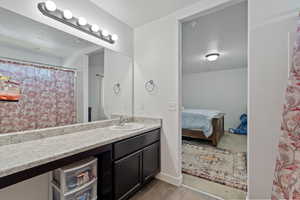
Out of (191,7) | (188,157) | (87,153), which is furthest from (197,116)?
(87,153)

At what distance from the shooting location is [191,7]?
71.2 inches

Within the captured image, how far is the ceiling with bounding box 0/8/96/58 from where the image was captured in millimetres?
1198

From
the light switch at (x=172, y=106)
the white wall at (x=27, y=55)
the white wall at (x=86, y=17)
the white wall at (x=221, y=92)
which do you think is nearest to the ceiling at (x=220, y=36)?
the white wall at (x=221, y=92)

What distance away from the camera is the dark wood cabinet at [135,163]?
140cm

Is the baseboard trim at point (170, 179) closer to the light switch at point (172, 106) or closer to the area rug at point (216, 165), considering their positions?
the area rug at point (216, 165)

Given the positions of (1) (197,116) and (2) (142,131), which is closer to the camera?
(2) (142,131)

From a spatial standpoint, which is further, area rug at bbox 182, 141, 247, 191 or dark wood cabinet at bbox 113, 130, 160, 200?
area rug at bbox 182, 141, 247, 191

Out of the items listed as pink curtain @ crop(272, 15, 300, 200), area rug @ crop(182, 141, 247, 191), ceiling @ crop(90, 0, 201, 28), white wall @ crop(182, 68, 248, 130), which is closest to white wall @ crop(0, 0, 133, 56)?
ceiling @ crop(90, 0, 201, 28)

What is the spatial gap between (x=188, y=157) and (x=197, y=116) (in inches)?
45.9

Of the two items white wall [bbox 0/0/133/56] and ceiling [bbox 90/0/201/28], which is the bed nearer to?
white wall [bbox 0/0/133/56]

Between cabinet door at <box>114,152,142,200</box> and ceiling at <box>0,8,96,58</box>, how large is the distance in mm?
1437

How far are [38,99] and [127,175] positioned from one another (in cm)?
125

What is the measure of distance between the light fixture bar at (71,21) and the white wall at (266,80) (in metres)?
1.81

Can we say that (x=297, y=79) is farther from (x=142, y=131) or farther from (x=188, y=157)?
(x=188, y=157)
